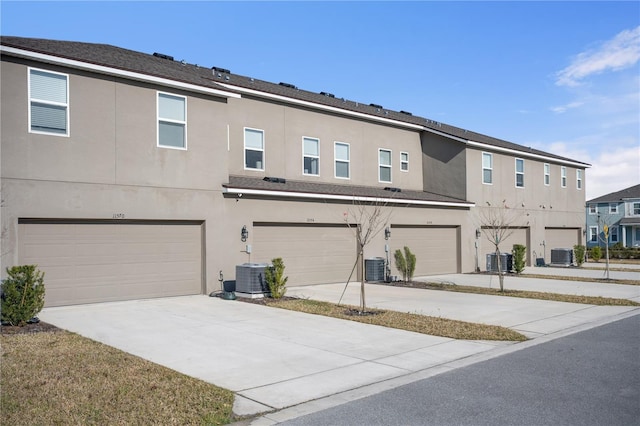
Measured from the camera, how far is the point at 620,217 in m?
51.1

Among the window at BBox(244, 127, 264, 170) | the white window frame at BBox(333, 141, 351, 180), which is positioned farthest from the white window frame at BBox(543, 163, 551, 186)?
the window at BBox(244, 127, 264, 170)

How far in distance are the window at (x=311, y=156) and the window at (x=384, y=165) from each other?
11.4ft

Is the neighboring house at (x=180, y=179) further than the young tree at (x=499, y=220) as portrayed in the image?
No

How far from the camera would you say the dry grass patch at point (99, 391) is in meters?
5.66

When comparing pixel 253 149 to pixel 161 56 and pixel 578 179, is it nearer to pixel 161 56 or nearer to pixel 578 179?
pixel 161 56

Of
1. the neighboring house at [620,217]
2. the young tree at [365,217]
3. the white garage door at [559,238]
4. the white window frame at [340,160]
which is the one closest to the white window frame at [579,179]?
the white garage door at [559,238]

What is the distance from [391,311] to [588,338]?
4.35 meters

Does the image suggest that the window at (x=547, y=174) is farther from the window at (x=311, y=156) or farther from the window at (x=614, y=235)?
the window at (x=614, y=235)

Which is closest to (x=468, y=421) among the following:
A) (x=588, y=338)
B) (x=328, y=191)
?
(x=588, y=338)

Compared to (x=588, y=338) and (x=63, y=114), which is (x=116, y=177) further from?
(x=588, y=338)

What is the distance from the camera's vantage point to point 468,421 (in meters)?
5.62

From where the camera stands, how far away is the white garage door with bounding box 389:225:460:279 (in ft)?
71.0

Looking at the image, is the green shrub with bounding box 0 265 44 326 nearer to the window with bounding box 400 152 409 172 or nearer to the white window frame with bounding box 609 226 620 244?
the window with bounding box 400 152 409 172

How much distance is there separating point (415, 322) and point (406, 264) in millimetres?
8967
